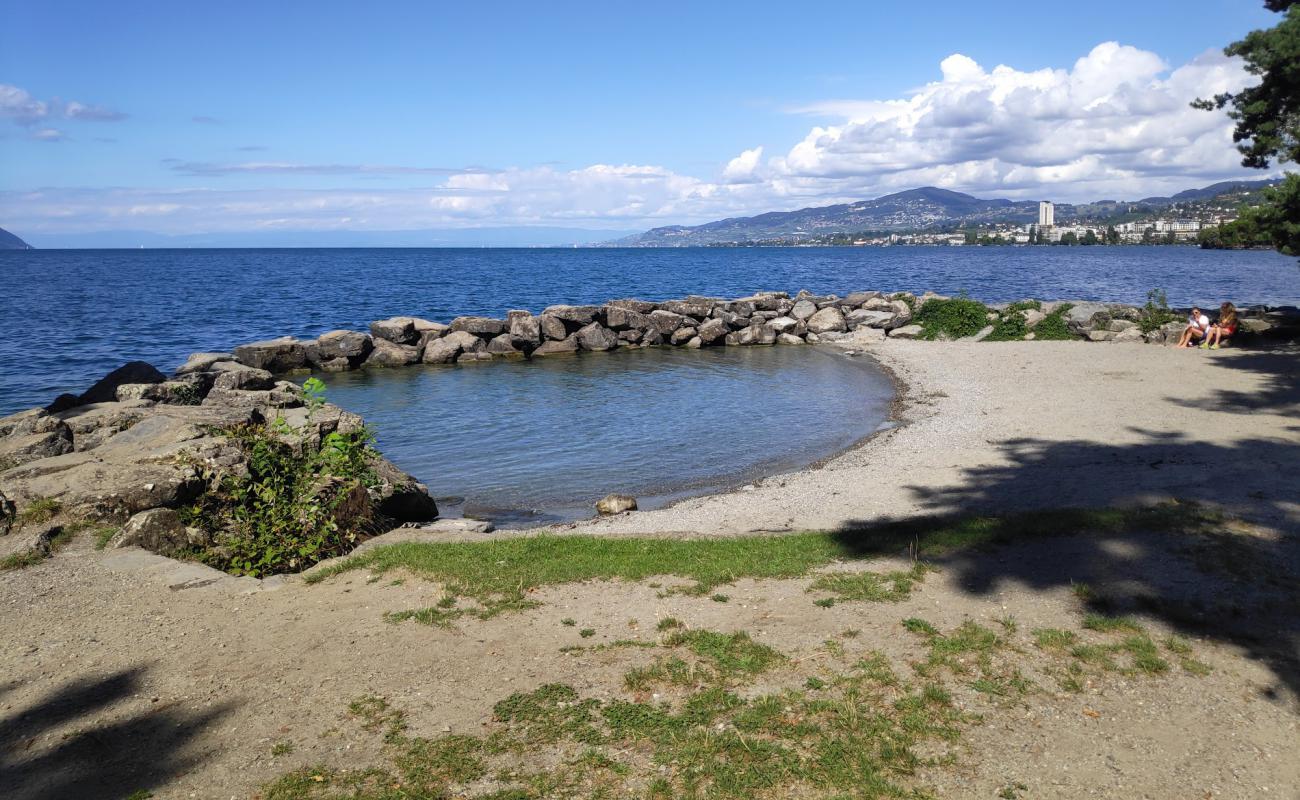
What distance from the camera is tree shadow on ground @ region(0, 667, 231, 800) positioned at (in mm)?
5441

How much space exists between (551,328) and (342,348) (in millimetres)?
8322

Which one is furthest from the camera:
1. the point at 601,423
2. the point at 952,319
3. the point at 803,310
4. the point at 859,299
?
the point at 859,299

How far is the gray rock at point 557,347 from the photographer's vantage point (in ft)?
112

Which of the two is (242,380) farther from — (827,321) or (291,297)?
(291,297)

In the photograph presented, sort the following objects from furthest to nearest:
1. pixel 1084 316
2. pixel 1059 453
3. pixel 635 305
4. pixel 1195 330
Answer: pixel 635 305
pixel 1084 316
pixel 1195 330
pixel 1059 453

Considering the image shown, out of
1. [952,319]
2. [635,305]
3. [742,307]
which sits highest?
Result: [635,305]

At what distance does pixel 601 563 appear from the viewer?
9.70m

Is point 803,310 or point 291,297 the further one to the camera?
point 291,297

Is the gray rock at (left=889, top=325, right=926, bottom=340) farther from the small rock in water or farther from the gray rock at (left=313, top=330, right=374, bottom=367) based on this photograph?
the small rock in water

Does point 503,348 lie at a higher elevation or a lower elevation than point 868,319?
lower

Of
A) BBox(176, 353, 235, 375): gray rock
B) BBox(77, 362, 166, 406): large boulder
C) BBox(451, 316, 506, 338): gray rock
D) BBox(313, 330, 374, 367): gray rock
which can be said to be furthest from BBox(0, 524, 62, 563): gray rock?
BBox(451, 316, 506, 338): gray rock

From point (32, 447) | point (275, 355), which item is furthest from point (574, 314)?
point (32, 447)

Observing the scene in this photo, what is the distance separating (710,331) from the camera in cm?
3684

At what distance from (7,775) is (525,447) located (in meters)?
13.1
